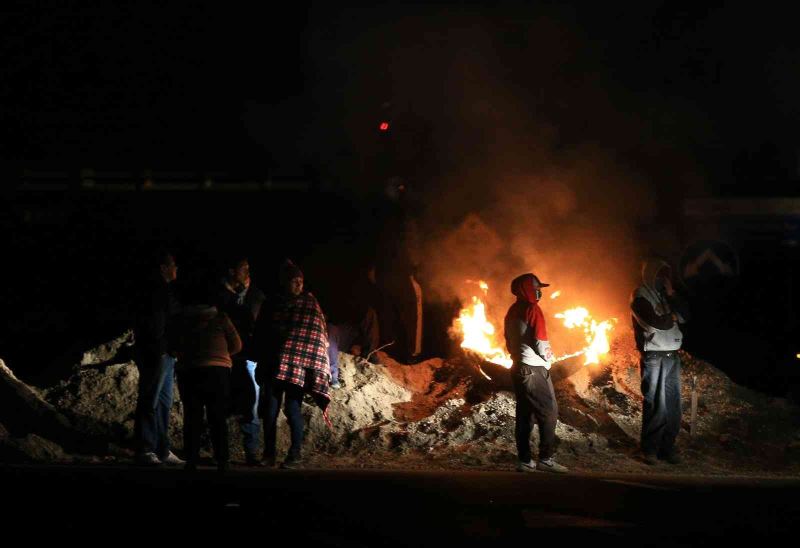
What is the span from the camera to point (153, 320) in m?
9.01

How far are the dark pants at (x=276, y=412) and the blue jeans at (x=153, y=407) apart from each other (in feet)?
3.16

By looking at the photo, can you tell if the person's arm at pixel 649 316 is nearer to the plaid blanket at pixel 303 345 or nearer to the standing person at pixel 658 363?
the standing person at pixel 658 363

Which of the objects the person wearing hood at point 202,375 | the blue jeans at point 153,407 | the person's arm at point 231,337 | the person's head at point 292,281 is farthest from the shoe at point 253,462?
the person's head at point 292,281

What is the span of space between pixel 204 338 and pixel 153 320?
1042 mm

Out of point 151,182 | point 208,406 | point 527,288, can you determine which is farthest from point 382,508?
point 151,182

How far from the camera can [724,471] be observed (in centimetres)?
971

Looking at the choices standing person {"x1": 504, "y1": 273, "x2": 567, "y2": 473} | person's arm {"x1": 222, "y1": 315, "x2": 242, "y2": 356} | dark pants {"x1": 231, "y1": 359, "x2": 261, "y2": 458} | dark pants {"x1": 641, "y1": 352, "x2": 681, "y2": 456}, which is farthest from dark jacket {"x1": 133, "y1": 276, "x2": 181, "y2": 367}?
dark pants {"x1": 641, "y1": 352, "x2": 681, "y2": 456}

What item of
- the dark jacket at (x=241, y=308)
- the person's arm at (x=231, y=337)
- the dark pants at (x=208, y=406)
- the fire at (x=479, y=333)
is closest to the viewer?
the dark pants at (x=208, y=406)

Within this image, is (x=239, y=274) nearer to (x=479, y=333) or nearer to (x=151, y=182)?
(x=479, y=333)

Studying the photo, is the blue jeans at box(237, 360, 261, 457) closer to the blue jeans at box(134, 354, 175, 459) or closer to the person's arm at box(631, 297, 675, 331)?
the blue jeans at box(134, 354, 175, 459)

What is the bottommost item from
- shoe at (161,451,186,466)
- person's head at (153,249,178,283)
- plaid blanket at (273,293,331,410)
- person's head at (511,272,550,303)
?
shoe at (161,451,186,466)

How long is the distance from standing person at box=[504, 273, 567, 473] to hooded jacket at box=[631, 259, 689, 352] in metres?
1.25

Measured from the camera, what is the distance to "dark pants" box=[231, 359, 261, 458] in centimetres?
916

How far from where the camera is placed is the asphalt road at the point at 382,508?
5508 mm
